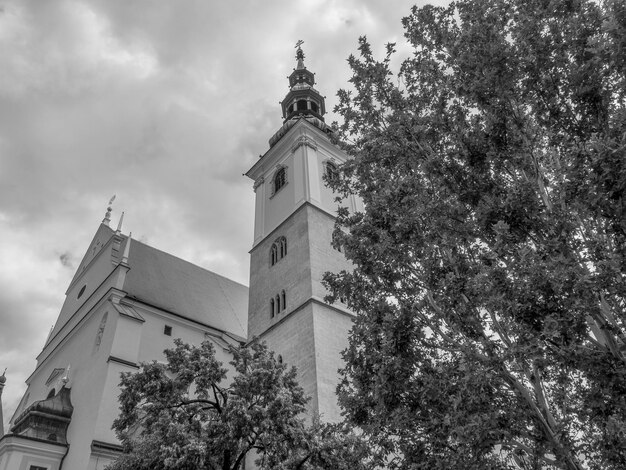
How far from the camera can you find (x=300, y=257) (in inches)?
763

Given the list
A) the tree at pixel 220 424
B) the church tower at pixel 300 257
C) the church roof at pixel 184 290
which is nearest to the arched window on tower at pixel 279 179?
the church tower at pixel 300 257

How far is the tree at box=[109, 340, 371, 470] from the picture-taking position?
9.92 metres

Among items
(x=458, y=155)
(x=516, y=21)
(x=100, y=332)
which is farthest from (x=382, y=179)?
(x=100, y=332)

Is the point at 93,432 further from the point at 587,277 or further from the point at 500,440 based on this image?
the point at 587,277

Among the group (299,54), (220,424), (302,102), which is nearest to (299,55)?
(299,54)

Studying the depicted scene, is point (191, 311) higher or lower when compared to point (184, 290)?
lower

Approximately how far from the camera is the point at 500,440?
4805mm

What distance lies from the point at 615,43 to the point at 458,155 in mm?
2203

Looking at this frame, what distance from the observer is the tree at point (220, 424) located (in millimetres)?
9922

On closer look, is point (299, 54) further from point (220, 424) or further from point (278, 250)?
point (220, 424)

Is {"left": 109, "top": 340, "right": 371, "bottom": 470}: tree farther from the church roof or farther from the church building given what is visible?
the church roof

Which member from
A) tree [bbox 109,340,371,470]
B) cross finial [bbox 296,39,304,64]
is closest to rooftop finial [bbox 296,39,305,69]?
cross finial [bbox 296,39,304,64]

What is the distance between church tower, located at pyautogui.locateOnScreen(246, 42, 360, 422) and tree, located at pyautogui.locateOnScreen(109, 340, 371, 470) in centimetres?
258

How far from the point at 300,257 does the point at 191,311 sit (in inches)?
331
